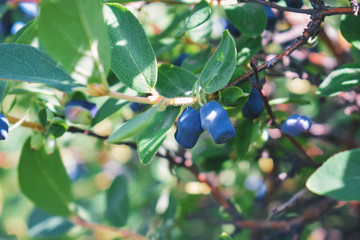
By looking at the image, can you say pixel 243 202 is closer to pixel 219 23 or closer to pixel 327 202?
pixel 327 202

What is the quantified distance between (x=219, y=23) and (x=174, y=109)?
88 centimetres

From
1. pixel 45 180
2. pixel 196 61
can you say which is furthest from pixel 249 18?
pixel 45 180

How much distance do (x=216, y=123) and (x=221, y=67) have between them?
12 cm

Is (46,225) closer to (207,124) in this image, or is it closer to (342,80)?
(207,124)

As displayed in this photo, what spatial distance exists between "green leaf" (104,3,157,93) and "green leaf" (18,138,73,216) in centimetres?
50

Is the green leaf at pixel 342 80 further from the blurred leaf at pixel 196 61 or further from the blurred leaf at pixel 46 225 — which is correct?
the blurred leaf at pixel 46 225

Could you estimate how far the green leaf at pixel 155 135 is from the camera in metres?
0.84

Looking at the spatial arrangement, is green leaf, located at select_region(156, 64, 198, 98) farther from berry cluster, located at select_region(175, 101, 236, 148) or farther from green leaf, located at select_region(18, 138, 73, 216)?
green leaf, located at select_region(18, 138, 73, 216)

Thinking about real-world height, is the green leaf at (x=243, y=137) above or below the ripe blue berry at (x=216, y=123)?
below

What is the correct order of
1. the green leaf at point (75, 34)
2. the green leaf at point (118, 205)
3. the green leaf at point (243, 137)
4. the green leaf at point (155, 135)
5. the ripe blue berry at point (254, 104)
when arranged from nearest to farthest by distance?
the green leaf at point (75, 34) → the green leaf at point (155, 135) → the ripe blue berry at point (254, 104) → the green leaf at point (243, 137) → the green leaf at point (118, 205)

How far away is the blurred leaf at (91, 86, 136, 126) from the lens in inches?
40.8

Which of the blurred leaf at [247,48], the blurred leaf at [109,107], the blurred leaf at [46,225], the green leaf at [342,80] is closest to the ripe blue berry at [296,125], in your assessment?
the green leaf at [342,80]

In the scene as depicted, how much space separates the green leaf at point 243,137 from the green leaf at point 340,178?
405mm

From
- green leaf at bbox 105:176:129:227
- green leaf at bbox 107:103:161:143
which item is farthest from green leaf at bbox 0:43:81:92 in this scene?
green leaf at bbox 105:176:129:227
